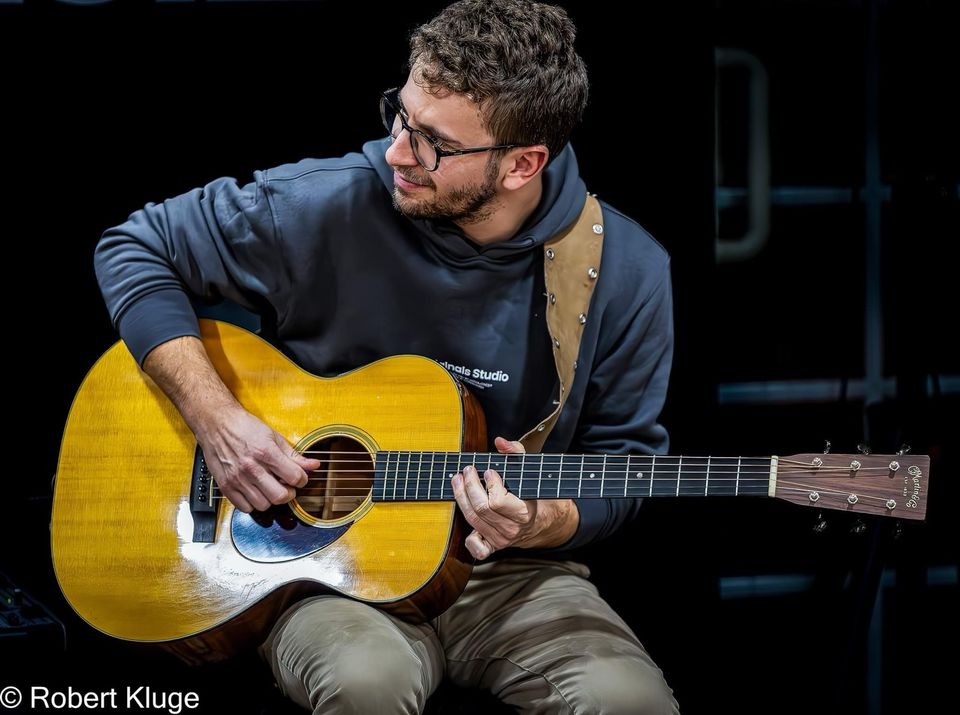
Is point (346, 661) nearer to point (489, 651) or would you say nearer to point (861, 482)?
point (489, 651)

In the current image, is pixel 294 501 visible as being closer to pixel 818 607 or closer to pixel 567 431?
pixel 567 431

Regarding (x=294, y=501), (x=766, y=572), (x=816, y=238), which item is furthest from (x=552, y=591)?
(x=816, y=238)

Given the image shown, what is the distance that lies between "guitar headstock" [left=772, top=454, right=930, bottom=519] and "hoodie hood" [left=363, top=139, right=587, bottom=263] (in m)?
0.74

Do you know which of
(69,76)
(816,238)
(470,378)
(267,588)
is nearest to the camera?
(267,588)

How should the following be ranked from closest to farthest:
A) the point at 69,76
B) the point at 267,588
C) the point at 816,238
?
the point at 267,588, the point at 69,76, the point at 816,238

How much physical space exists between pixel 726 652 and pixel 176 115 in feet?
7.05

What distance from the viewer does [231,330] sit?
2.48 metres

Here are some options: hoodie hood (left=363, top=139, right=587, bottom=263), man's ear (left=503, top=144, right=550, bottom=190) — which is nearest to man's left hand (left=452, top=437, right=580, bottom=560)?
hoodie hood (left=363, top=139, right=587, bottom=263)

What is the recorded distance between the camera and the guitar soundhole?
2320 millimetres

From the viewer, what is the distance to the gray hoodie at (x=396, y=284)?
8.07ft

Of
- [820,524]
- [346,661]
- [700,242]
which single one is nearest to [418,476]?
[346,661]

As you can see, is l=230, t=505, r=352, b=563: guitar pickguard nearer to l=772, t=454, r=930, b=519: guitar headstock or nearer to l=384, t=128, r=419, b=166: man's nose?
l=384, t=128, r=419, b=166: man's nose

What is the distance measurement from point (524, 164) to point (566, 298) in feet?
1.00

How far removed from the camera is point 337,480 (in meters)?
2.34
